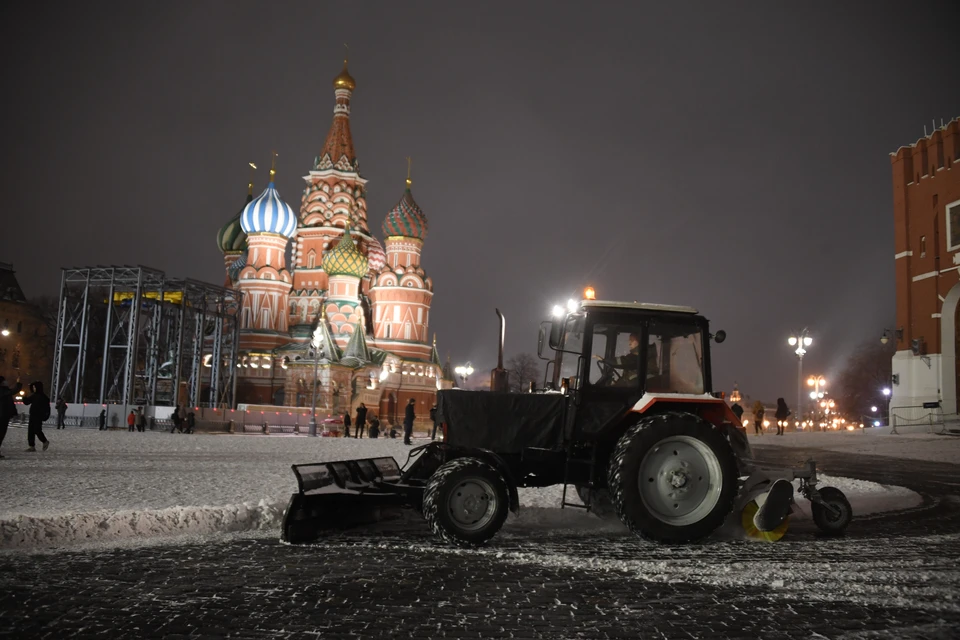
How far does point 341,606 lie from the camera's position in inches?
176

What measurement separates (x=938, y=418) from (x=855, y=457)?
12757 millimetres

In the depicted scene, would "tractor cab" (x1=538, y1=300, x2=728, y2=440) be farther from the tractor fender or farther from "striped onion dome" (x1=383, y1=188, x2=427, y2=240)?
"striped onion dome" (x1=383, y1=188, x2=427, y2=240)

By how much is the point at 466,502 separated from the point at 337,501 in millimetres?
1178

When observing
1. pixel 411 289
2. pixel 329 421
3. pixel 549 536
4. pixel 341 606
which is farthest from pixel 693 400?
pixel 411 289

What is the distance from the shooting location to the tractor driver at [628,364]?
7105 mm

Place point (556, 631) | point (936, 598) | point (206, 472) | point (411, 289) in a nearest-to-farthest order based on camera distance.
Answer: point (556, 631) < point (936, 598) < point (206, 472) < point (411, 289)

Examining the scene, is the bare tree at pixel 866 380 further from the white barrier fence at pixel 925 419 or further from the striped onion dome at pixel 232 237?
the striped onion dome at pixel 232 237

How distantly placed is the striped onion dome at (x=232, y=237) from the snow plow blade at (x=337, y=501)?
68868mm

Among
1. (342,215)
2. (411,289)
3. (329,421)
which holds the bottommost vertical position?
(329,421)

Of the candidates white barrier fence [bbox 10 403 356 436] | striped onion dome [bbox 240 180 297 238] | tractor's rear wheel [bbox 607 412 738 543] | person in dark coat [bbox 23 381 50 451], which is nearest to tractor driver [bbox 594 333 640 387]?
tractor's rear wheel [bbox 607 412 738 543]

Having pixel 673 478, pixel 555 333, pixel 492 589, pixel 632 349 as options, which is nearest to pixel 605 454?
pixel 673 478

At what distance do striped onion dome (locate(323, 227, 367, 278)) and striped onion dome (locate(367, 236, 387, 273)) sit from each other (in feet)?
34.1

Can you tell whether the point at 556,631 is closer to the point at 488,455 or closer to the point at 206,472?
the point at 488,455

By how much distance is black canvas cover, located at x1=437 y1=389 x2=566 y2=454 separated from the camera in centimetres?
673
